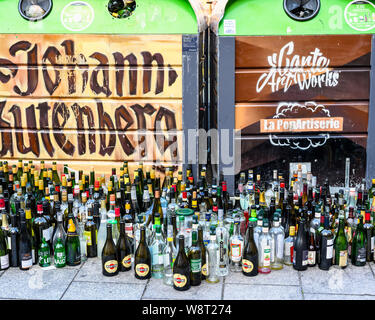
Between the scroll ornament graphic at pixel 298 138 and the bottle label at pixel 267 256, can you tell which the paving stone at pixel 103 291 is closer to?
the bottle label at pixel 267 256

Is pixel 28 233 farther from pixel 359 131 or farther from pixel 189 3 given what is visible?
pixel 359 131

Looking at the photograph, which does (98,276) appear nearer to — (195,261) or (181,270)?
(181,270)

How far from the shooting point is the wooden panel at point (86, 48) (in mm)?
7684

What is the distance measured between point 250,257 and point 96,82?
12.7ft

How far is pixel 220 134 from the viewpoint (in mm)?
7855

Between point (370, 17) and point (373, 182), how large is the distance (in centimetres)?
239

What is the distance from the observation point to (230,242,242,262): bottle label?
5.52m

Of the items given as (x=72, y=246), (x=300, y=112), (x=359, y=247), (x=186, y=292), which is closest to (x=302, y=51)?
(x=300, y=112)

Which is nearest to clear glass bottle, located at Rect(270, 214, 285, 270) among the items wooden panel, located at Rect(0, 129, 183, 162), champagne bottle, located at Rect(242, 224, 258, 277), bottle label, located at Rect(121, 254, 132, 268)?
champagne bottle, located at Rect(242, 224, 258, 277)

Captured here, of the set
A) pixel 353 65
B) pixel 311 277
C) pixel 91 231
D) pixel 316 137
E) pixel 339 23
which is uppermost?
pixel 339 23

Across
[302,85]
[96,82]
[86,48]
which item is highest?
[86,48]

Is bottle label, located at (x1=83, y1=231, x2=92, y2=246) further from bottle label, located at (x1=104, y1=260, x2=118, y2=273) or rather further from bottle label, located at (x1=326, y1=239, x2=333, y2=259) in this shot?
bottle label, located at (x1=326, y1=239, x2=333, y2=259)

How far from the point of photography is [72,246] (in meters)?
5.76

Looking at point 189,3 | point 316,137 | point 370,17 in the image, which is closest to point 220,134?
point 316,137
